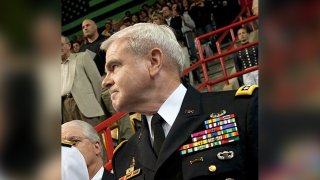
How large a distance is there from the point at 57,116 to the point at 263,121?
0.35 feet

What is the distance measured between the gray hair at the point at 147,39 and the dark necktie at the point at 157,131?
0.77 ft

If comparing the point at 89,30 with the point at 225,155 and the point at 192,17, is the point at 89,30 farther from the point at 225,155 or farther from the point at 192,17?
the point at 225,155

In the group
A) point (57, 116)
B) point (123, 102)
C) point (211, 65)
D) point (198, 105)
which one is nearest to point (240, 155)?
point (198, 105)

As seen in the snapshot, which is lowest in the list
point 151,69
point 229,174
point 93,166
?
point 93,166

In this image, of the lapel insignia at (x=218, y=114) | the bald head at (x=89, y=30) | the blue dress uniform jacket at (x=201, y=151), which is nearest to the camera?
the blue dress uniform jacket at (x=201, y=151)

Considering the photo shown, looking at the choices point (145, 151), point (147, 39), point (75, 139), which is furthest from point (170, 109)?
point (75, 139)

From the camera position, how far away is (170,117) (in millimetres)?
1428

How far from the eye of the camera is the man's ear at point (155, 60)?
154cm

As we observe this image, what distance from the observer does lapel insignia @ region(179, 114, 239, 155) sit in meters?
1.30

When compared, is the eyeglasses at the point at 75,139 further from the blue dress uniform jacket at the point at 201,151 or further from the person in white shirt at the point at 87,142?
the blue dress uniform jacket at the point at 201,151

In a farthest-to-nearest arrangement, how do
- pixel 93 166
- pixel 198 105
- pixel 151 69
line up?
pixel 93 166 < pixel 151 69 < pixel 198 105

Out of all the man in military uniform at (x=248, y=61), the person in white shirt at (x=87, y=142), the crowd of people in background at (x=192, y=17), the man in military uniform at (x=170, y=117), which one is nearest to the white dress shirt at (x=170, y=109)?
the man in military uniform at (x=170, y=117)

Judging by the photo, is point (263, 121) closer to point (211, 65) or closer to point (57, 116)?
point (57, 116)

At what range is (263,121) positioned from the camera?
229 millimetres
